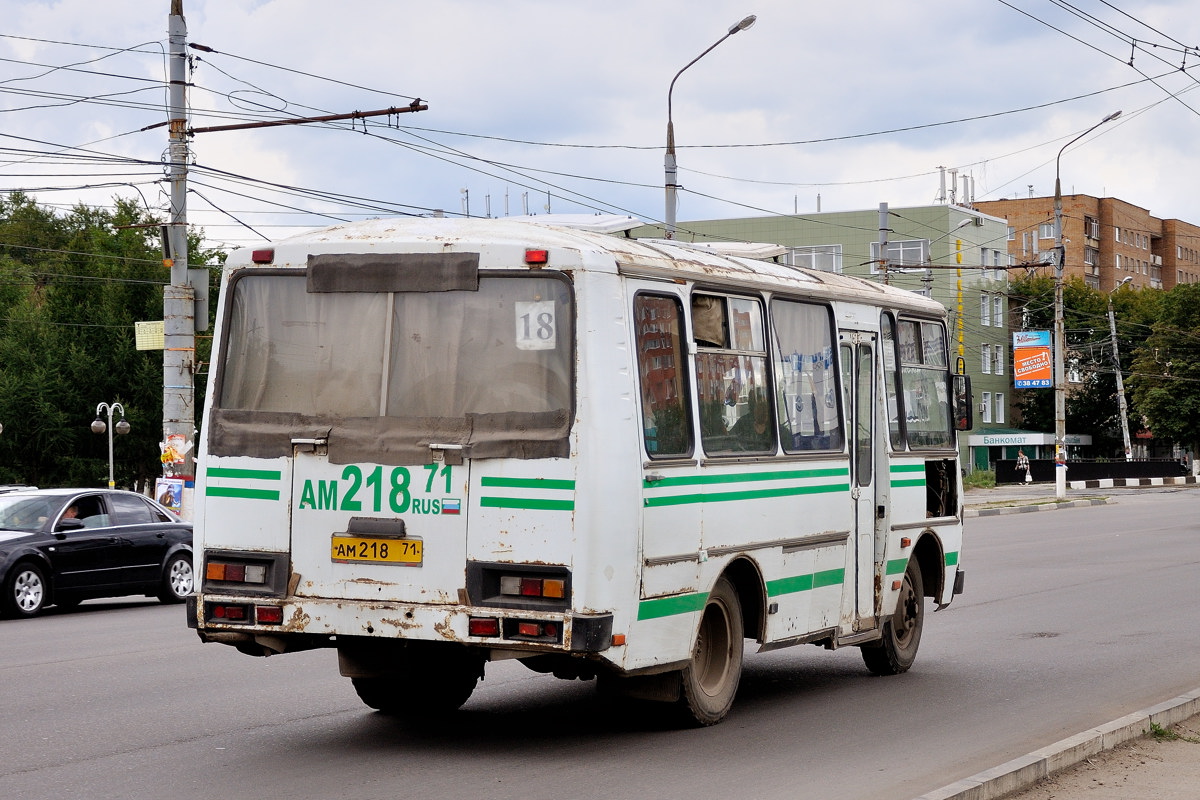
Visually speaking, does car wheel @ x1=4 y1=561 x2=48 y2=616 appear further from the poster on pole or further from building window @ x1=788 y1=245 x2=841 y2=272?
building window @ x1=788 y1=245 x2=841 y2=272

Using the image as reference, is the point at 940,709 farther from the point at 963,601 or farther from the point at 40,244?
the point at 40,244

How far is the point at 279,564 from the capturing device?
838cm

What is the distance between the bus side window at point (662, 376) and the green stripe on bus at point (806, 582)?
1.38 meters

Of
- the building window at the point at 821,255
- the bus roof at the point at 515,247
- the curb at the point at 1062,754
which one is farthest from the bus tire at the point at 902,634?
the building window at the point at 821,255

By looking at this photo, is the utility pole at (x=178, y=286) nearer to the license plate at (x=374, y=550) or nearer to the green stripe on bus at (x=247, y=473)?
the green stripe on bus at (x=247, y=473)

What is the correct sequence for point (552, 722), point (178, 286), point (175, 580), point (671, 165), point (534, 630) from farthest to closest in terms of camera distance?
point (671, 165) < point (178, 286) < point (175, 580) < point (552, 722) < point (534, 630)

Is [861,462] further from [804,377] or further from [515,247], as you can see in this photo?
[515,247]

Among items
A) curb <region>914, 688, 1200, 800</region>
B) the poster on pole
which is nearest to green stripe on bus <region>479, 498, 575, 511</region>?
curb <region>914, 688, 1200, 800</region>

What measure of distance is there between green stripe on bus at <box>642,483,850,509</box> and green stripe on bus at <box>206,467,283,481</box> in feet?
6.45

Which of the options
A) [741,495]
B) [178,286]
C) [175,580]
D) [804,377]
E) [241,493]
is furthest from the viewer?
[178,286]

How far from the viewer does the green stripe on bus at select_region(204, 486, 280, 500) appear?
333 inches

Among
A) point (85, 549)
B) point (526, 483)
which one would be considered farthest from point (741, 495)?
point (85, 549)

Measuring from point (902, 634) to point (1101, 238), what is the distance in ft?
403

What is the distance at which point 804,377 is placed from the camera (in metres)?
10.4
